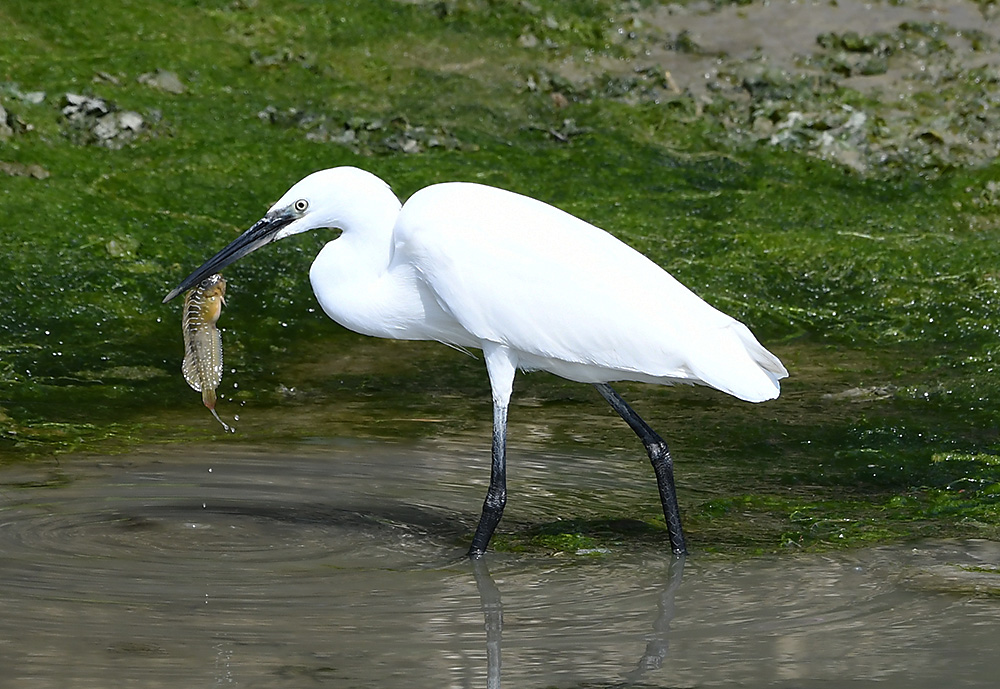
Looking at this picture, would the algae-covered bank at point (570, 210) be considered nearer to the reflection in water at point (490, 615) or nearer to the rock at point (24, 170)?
the rock at point (24, 170)

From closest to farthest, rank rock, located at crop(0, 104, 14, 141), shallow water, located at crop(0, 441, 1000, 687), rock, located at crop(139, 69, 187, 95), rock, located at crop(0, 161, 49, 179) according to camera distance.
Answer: shallow water, located at crop(0, 441, 1000, 687), rock, located at crop(0, 161, 49, 179), rock, located at crop(0, 104, 14, 141), rock, located at crop(139, 69, 187, 95)

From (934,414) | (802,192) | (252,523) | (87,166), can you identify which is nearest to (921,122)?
(802,192)

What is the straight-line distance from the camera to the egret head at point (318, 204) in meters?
4.61

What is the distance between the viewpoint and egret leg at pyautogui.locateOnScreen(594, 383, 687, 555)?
4.67 m

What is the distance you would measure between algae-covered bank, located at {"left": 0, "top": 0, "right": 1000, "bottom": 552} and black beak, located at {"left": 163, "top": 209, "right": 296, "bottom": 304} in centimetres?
101

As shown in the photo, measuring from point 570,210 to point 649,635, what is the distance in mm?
5235

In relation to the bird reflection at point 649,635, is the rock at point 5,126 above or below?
above

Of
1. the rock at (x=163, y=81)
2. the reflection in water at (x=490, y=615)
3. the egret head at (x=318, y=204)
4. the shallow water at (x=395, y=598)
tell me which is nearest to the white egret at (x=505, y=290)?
the egret head at (x=318, y=204)

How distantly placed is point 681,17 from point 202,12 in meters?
3.68

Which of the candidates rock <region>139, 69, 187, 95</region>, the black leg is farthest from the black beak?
rock <region>139, 69, 187, 95</region>

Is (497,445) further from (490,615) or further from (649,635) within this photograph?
(649,635)

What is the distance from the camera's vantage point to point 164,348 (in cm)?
692

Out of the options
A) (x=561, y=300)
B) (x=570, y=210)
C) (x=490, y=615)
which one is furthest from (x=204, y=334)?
(x=570, y=210)

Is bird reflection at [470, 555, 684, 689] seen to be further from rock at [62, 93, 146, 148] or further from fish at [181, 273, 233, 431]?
rock at [62, 93, 146, 148]
